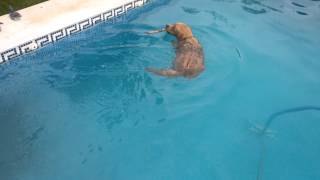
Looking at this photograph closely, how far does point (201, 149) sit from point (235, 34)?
4.18 meters

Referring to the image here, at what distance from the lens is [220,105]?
8.39 metres

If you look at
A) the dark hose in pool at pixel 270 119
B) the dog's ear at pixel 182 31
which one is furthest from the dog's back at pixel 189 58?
the dark hose in pool at pixel 270 119

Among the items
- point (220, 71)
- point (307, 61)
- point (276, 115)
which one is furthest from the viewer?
point (307, 61)

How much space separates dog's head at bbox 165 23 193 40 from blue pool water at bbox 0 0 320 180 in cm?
29

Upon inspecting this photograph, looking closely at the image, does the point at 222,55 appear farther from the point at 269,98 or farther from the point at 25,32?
the point at 25,32

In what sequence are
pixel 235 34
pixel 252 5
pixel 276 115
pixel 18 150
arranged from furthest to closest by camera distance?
pixel 252 5 → pixel 235 34 → pixel 276 115 → pixel 18 150

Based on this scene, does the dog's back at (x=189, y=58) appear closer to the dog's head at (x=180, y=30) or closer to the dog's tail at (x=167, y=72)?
the dog's tail at (x=167, y=72)

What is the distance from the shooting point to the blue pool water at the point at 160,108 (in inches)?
277

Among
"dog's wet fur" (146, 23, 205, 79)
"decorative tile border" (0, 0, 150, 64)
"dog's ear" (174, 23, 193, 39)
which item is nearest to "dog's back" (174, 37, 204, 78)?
"dog's wet fur" (146, 23, 205, 79)

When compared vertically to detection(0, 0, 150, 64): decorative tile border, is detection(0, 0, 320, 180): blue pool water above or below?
below

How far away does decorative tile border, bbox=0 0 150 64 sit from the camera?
8984mm

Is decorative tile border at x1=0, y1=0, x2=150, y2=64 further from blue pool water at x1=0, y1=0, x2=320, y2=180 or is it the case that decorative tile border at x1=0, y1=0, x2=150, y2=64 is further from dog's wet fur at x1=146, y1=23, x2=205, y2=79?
dog's wet fur at x1=146, y1=23, x2=205, y2=79

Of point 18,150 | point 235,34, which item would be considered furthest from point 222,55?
point 18,150

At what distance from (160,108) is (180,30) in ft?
8.23
